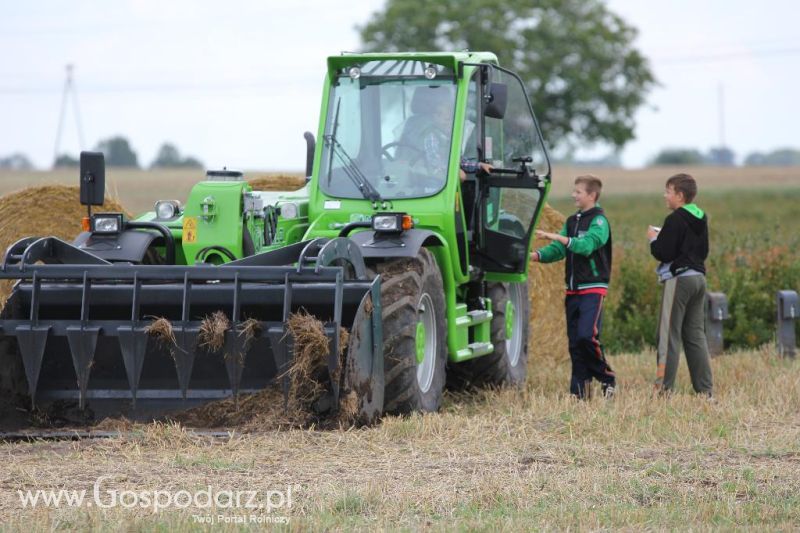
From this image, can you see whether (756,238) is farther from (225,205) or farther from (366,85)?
(225,205)

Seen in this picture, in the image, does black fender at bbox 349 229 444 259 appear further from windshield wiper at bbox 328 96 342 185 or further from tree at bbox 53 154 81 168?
tree at bbox 53 154 81 168

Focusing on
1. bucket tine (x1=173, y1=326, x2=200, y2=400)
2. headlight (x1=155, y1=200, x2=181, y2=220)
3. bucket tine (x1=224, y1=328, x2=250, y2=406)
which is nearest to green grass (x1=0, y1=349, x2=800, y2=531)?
bucket tine (x1=173, y1=326, x2=200, y2=400)

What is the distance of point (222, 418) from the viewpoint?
7.25 meters

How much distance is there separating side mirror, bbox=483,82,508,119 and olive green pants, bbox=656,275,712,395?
195 centimetres

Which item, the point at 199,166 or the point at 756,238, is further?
the point at 199,166

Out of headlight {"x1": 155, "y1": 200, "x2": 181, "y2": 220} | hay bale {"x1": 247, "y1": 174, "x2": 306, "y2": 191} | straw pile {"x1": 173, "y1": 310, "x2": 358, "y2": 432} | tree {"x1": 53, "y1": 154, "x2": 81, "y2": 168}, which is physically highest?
tree {"x1": 53, "y1": 154, "x2": 81, "y2": 168}

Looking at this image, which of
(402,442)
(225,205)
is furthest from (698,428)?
(225,205)

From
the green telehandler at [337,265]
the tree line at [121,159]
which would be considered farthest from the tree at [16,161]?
the green telehandler at [337,265]

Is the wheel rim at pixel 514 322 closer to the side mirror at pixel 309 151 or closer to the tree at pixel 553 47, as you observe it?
the side mirror at pixel 309 151

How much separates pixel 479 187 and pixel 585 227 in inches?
32.4

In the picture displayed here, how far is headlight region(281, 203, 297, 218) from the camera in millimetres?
8680

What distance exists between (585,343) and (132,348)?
346cm

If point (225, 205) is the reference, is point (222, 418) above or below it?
below

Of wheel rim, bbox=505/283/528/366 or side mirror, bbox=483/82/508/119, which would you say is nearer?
side mirror, bbox=483/82/508/119
